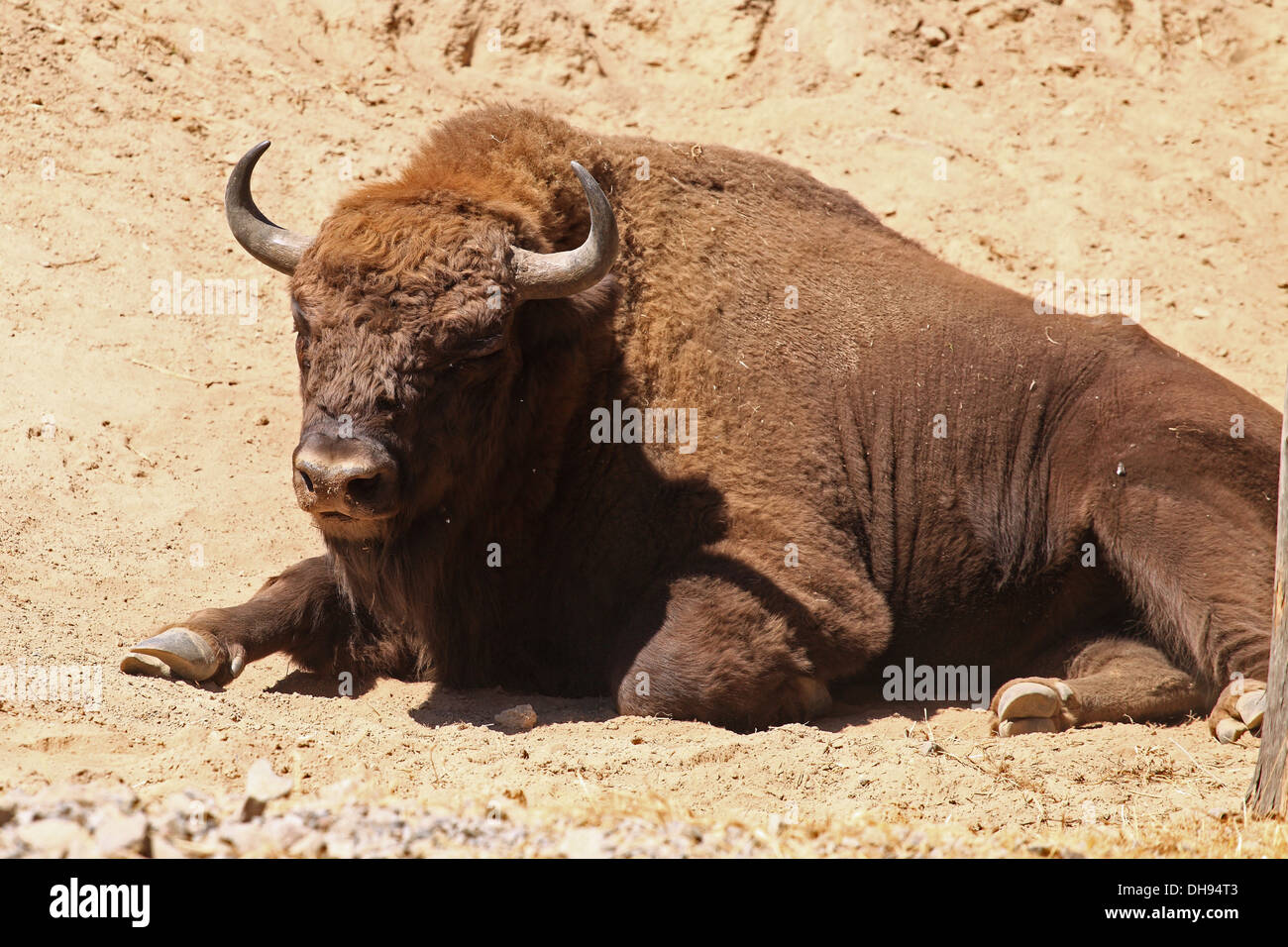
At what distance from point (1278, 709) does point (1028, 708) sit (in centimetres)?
138

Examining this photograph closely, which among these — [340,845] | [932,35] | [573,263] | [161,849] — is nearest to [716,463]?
[573,263]

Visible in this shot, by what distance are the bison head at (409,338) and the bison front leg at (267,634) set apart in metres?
0.62

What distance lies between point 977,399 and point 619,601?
74.1 inches

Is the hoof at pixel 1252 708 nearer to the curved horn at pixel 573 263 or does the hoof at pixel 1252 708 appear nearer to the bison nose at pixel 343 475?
the curved horn at pixel 573 263

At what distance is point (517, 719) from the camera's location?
16.0 feet

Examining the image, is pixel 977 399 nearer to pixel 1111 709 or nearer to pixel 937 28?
pixel 1111 709

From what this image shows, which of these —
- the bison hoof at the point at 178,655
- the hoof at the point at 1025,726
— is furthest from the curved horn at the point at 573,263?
the hoof at the point at 1025,726

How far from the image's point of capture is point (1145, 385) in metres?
5.92

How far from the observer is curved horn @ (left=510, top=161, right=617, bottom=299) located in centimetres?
492

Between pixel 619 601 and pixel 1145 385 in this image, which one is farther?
pixel 1145 385

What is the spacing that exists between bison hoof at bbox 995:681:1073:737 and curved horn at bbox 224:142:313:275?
3178 mm

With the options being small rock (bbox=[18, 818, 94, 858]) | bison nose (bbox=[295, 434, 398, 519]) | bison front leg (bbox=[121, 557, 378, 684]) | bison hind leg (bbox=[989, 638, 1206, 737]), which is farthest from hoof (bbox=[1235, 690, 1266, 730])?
small rock (bbox=[18, 818, 94, 858])

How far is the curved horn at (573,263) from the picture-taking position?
4922mm
